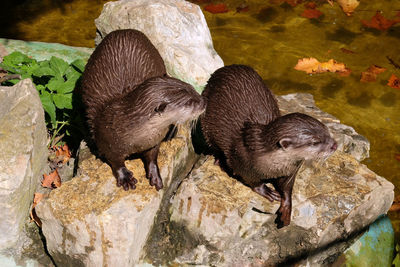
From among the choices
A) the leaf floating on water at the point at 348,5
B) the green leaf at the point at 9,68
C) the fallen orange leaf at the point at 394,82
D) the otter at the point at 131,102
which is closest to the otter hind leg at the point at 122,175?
the otter at the point at 131,102

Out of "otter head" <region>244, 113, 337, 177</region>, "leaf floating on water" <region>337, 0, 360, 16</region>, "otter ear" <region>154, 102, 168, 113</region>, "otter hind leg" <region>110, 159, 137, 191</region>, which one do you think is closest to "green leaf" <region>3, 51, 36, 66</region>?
"otter hind leg" <region>110, 159, 137, 191</region>

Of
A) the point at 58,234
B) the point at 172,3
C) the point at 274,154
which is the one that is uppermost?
the point at 172,3

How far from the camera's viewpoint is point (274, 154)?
2707 millimetres

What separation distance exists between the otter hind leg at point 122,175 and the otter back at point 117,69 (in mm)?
375

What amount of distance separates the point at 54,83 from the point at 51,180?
2.08ft

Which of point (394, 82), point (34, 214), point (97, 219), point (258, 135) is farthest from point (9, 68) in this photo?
point (394, 82)

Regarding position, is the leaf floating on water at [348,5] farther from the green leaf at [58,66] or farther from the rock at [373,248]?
the green leaf at [58,66]

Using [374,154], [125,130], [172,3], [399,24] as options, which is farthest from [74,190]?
[399,24]

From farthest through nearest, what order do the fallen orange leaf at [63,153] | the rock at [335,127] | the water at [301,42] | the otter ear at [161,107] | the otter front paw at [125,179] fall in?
the water at [301,42] < the fallen orange leaf at [63,153] < the rock at [335,127] < the otter front paw at [125,179] < the otter ear at [161,107]

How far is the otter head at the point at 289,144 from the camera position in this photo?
261cm

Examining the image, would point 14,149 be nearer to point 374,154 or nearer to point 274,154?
point 274,154

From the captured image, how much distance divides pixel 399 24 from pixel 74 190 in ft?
13.3

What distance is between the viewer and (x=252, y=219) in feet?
9.52

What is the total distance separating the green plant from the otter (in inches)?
8.3
